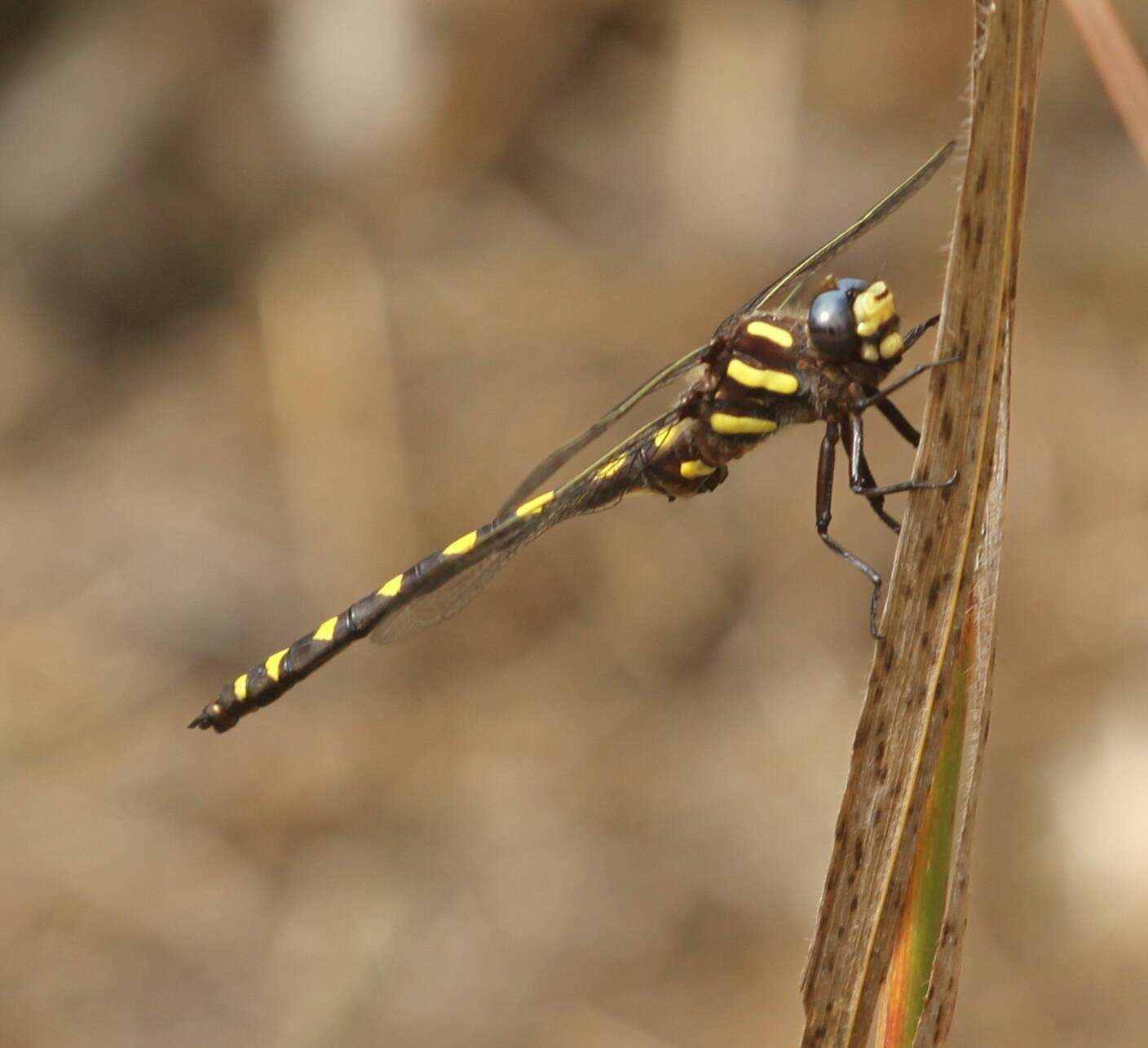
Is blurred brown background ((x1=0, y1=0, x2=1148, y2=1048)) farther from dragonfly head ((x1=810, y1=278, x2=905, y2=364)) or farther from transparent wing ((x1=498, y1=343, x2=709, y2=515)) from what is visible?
dragonfly head ((x1=810, y1=278, x2=905, y2=364))

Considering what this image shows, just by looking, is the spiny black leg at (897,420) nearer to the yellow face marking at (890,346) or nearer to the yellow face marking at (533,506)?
the yellow face marking at (890,346)

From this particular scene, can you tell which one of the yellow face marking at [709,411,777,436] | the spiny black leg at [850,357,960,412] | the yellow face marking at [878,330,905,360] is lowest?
the spiny black leg at [850,357,960,412]

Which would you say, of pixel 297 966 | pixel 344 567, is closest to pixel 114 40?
pixel 344 567

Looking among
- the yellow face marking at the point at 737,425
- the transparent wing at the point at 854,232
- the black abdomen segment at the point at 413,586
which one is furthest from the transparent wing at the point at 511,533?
the transparent wing at the point at 854,232

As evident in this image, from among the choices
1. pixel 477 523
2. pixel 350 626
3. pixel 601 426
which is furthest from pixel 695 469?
pixel 477 523

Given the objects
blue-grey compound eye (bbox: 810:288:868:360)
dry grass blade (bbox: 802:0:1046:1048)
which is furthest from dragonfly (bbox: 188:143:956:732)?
dry grass blade (bbox: 802:0:1046:1048)

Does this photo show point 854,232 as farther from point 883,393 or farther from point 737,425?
point 737,425

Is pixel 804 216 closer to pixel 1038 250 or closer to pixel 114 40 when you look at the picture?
pixel 1038 250
